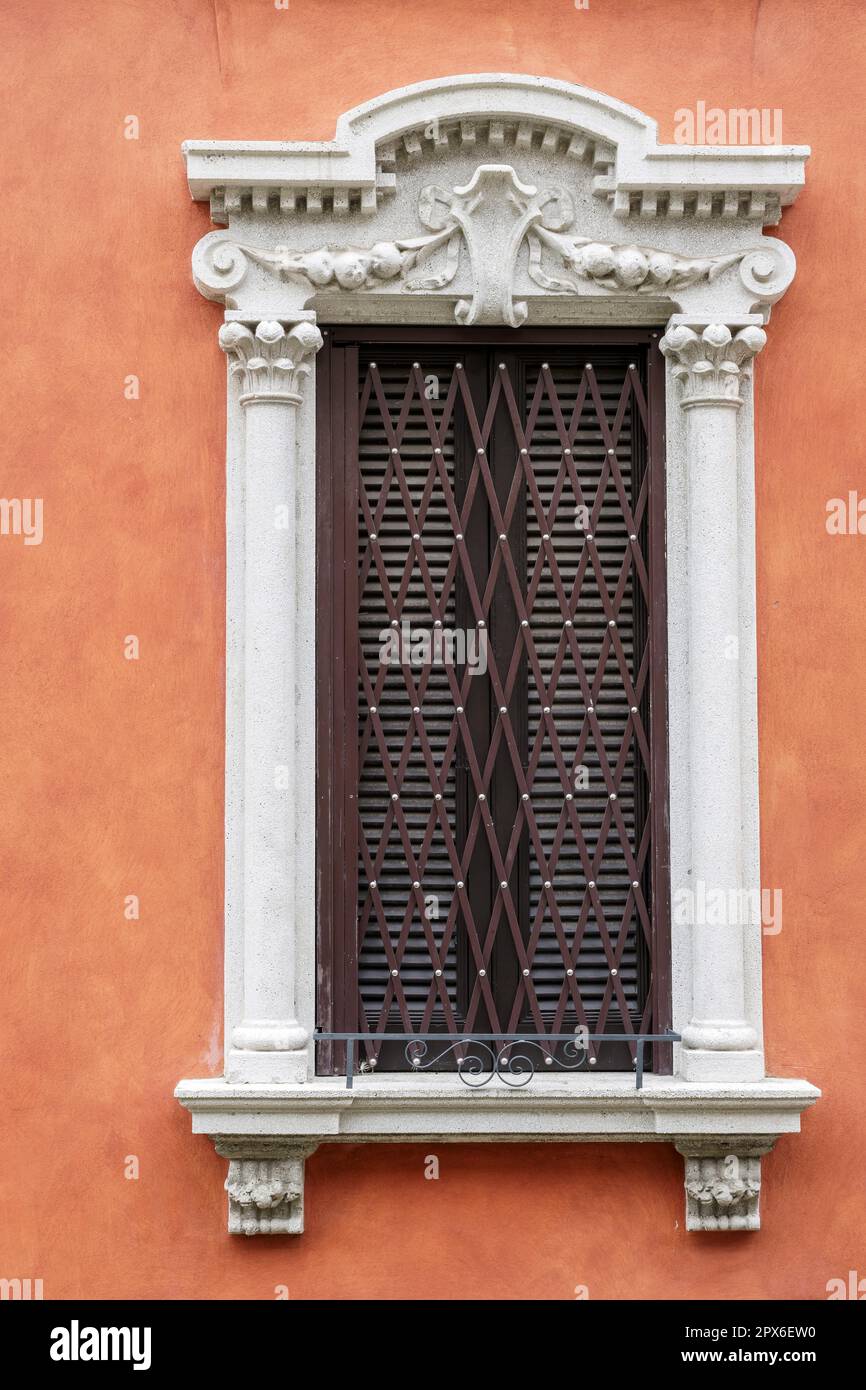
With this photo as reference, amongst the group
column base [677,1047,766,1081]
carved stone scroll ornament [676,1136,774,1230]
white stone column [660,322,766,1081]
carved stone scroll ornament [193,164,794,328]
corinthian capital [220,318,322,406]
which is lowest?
carved stone scroll ornament [676,1136,774,1230]

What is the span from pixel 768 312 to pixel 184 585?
2.60 metres

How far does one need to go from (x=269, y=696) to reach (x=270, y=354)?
1.36m

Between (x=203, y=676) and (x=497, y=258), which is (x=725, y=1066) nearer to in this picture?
(x=203, y=676)

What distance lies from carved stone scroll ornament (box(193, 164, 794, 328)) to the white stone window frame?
1 cm

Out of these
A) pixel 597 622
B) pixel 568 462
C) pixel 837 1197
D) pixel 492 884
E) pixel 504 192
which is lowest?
pixel 837 1197

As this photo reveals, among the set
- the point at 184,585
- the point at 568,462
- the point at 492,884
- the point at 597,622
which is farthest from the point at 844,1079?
the point at 184,585

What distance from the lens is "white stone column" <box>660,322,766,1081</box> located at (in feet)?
21.0

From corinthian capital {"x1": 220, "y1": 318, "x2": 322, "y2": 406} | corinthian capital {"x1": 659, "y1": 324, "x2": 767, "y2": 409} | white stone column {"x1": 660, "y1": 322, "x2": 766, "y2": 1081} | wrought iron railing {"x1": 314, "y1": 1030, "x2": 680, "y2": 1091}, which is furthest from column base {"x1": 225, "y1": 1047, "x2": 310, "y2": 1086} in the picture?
corinthian capital {"x1": 659, "y1": 324, "x2": 767, "y2": 409}

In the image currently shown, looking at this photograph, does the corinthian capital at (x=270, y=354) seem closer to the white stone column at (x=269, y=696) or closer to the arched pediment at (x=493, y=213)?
the white stone column at (x=269, y=696)

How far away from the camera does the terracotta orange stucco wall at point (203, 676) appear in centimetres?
646

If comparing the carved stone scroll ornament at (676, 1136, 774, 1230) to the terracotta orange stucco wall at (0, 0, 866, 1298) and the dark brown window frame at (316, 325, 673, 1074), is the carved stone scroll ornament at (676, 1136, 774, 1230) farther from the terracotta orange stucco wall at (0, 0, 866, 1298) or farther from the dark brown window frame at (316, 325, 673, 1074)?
the dark brown window frame at (316, 325, 673, 1074)

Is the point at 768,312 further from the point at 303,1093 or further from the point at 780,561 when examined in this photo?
the point at 303,1093

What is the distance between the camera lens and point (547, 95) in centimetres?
659

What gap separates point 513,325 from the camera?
668cm
